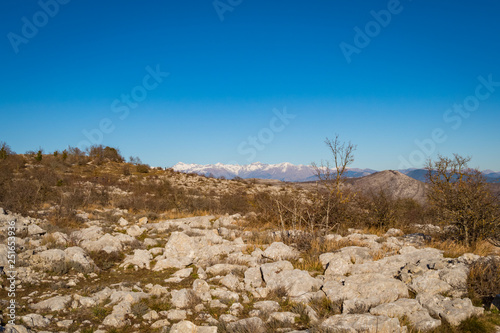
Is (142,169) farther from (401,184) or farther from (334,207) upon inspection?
(334,207)

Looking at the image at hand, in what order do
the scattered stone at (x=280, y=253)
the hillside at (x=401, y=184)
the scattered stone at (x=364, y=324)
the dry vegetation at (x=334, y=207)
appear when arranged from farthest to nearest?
the hillside at (x=401, y=184) < the dry vegetation at (x=334, y=207) < the scattered stone at (x=280, y=253) < the scattered stone at (x=364, y=324)

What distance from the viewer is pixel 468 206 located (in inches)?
361

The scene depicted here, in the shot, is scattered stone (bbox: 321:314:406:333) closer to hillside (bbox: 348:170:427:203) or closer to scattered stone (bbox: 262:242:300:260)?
scattered stone (bbox: 262:242:300:260)

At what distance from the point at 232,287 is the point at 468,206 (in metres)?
8.13

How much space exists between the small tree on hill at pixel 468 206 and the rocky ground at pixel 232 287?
1.51 m

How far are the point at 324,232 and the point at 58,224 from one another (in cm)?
1097

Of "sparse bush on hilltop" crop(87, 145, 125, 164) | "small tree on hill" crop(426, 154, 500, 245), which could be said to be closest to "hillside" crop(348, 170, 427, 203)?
"small tree on hill" crop(426, 154, 500, 245)

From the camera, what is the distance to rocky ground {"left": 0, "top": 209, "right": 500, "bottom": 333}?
4.84m

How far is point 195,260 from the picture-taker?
852 cm

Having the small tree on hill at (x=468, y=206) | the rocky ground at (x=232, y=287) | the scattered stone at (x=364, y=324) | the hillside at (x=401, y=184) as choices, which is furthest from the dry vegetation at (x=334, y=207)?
the scattered stone at (x=364, y=324)

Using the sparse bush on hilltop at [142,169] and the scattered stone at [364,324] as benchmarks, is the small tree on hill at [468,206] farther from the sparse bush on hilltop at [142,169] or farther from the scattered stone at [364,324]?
the sparse bush on hilltop at [142,169]

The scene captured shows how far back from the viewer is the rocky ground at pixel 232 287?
484cm

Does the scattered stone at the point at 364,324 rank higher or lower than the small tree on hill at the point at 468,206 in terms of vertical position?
lower

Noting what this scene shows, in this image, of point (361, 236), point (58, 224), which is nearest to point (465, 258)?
point (361, 236)
